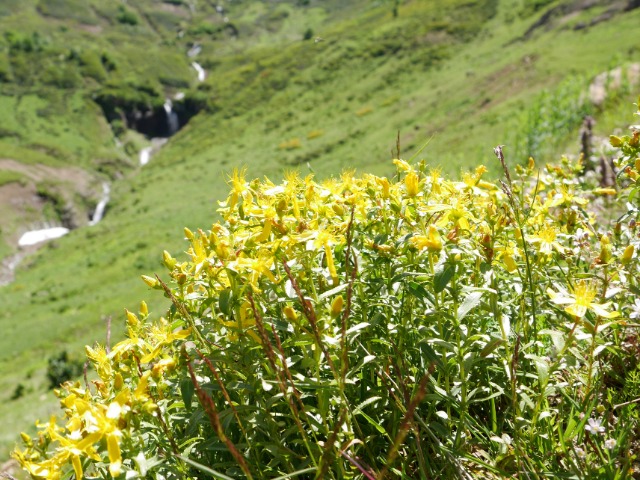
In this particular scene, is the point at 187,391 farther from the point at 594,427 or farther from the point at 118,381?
the point at 594,427

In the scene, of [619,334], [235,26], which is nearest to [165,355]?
[619,334]

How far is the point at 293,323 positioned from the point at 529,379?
1.01 metres

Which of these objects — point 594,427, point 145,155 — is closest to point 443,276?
point 594,427

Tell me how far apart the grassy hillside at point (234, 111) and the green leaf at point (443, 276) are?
714mm

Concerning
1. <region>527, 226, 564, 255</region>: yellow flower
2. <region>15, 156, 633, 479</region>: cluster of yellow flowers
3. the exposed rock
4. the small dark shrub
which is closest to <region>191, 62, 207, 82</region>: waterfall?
the small dark shrub

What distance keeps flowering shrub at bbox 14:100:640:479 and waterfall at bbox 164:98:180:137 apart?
63.7m

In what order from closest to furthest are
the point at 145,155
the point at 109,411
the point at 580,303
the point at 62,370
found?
the point at 109,411 < the point at 580,303 < the point at 62,370 < the point at 145,155

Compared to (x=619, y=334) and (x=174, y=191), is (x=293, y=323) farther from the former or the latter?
(x=174, y=191)

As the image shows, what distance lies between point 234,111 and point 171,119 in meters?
15.3

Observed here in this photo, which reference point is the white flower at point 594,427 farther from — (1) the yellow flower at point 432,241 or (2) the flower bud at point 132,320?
(2) the flower bud at point 132,320

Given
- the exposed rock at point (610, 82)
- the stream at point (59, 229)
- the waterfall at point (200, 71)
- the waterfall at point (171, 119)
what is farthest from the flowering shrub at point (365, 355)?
the waterfall at point (200, 71)

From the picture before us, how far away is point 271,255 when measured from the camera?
1.60 metres

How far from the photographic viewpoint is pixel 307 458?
1.58 m

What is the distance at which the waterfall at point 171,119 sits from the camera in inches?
2413
